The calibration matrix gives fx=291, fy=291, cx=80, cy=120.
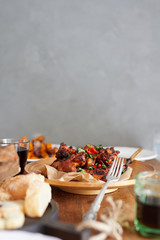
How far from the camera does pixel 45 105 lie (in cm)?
414

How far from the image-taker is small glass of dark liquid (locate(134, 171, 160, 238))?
74 cm

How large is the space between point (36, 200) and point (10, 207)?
0.07 meters

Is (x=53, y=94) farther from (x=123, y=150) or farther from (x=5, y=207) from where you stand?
(x=5, y=207)

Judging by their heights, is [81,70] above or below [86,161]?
above

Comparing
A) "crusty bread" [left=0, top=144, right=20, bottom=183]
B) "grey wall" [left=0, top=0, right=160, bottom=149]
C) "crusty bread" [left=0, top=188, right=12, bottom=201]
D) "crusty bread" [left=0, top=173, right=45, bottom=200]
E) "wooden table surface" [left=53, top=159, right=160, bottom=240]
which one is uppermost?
"grey wall" [left=0, top=0, right=160, bottom=149]

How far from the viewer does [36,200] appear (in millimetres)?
788

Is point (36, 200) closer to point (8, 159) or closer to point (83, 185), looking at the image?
point (8, 159)

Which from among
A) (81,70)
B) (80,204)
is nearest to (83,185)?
(80,204)

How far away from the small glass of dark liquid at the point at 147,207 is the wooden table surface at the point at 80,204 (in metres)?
0.03

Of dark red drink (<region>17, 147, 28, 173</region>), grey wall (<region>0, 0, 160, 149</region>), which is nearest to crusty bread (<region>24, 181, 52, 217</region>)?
dark red drink (<region>17, 147, 28, 173</region>)

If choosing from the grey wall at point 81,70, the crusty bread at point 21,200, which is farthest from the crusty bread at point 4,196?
the grey wall at point 81,70

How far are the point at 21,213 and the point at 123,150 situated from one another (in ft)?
5.07

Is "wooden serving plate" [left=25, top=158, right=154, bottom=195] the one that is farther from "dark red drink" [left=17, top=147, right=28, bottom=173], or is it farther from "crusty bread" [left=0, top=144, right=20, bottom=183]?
"crusty bread" [left=0, top=144, right=20, bottom=183]

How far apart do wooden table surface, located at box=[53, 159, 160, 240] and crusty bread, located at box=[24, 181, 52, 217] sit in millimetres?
127
